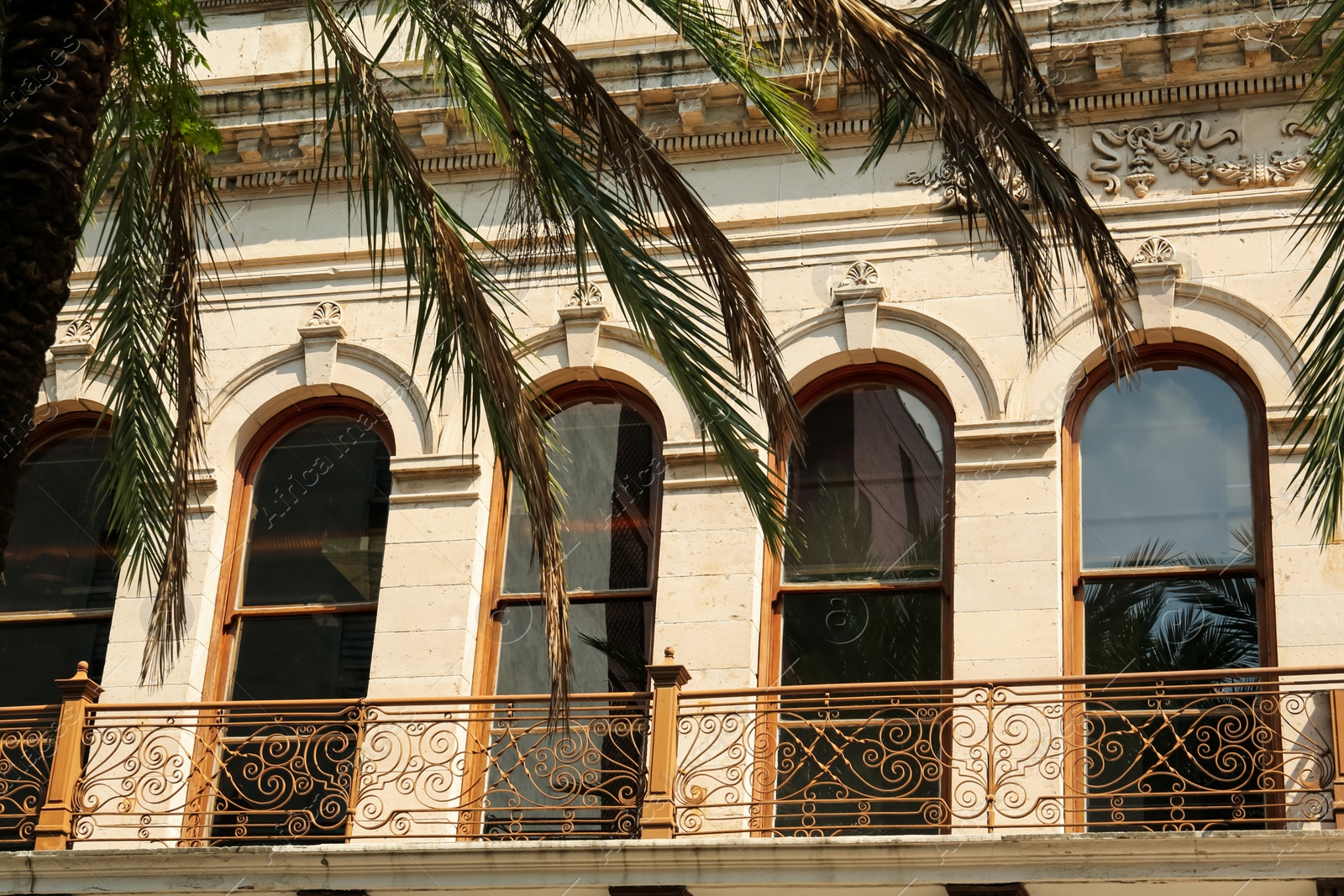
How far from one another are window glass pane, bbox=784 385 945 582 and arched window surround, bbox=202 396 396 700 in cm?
303

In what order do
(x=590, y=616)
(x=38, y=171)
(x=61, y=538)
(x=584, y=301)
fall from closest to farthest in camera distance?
(x=38, y=171) → (x=590, y=616) → (x=584, y=301) → (x=61, y=538)

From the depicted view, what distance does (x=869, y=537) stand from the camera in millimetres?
13398

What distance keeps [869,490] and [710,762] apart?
2214 mm

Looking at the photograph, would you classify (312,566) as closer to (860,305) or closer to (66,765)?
(66,765)

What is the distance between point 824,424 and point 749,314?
4379 millimetres

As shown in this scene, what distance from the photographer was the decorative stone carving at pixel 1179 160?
13.4 m

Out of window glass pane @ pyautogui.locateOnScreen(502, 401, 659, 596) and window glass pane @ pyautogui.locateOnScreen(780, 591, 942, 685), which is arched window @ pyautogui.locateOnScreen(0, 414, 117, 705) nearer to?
window glass pane @ pyautogui.locateOnScreen(502, 401, 659, 596)

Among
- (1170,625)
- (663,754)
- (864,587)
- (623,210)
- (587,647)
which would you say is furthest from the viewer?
(587,647)

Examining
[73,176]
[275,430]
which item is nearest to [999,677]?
[275,430]

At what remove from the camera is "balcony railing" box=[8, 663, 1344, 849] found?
11.5 meters

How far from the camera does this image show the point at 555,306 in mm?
14383

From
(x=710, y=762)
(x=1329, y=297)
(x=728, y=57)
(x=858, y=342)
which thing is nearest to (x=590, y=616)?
(x=710, y=762)

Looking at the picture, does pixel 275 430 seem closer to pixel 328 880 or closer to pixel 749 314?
pixel 328 880

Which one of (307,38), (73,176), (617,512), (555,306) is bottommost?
(73,176)
